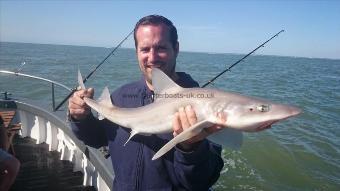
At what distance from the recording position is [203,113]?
264 centimetres

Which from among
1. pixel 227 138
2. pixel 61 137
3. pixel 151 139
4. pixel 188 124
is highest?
pixel 188 124

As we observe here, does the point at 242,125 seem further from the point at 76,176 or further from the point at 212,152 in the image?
the point at 76,176

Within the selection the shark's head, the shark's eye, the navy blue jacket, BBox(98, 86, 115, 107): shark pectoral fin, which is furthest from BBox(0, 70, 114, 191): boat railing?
the shark's eye

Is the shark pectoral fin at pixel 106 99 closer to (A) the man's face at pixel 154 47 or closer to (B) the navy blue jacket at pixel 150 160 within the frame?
(B) the navy blue jacket at pixel 150 160

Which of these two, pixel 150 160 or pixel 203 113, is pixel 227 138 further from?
pixel 150 160

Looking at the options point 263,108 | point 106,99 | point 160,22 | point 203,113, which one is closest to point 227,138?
point 203,113

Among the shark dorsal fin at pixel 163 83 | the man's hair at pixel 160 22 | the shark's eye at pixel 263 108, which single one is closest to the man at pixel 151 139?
the man's hair at pixel 160 22

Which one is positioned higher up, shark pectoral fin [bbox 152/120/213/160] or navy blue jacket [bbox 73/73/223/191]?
shark pectoral fin [bbox 152/120/213/160]

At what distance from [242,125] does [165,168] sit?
0.78 metres

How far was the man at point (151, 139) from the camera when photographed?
2590mm

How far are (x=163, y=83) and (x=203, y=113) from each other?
487 mm

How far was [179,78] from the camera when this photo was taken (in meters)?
3.30

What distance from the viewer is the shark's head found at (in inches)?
89.7

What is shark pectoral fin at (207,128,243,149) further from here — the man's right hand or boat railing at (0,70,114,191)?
boat railing at (0,70,114,191)
